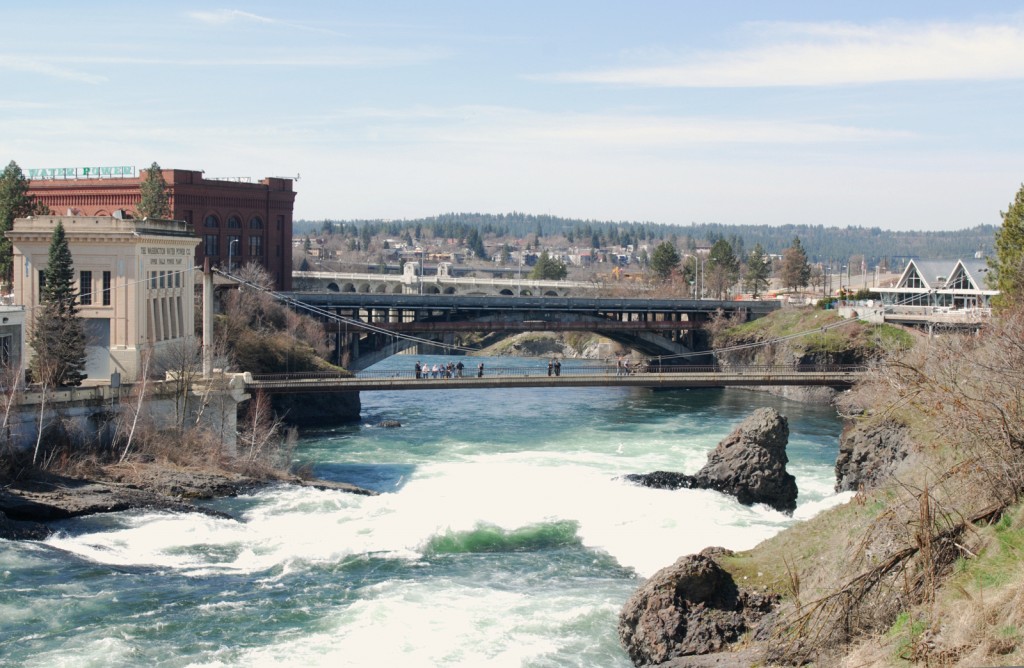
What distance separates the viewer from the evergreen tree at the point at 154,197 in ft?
225

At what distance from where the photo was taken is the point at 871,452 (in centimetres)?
4169

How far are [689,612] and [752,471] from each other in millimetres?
17958

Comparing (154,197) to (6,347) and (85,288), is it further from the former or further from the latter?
(6,347)

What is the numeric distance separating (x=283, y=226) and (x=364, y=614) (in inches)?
2467

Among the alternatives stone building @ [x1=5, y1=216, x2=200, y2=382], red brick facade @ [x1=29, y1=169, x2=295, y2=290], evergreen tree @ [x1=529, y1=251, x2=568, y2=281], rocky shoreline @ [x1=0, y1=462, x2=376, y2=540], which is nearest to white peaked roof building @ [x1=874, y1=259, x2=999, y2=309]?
red brick facade @ [x1=29, y1=169, x2=295, y2=290]

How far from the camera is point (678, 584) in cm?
2320

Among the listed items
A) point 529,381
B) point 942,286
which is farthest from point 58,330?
point 942,286

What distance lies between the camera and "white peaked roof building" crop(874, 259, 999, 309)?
294 feet

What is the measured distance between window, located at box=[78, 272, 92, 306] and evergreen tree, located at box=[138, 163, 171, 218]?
66.8 feet

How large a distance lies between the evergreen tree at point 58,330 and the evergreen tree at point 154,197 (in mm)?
23161

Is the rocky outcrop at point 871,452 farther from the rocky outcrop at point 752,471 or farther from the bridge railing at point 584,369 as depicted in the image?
the bridge railing at point 584,369

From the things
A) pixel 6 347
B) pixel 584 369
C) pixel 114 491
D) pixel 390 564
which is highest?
pixel 6 347

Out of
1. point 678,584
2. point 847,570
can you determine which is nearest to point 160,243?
point 678,584

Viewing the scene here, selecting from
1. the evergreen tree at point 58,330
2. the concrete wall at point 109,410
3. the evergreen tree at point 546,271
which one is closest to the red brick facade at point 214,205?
the evergreen tree at point 58,330
